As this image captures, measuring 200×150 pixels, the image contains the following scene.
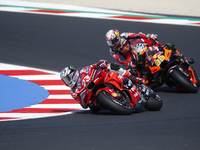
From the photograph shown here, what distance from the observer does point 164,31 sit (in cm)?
1345

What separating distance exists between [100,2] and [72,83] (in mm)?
9734

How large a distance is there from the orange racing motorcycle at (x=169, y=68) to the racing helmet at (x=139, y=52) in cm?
21

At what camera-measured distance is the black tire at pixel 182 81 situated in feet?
28.1

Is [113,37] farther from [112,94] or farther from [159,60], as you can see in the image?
[112,94]

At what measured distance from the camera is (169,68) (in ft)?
28.8

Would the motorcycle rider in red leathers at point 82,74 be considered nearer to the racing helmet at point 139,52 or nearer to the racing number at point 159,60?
the racing helmet at point 139,52

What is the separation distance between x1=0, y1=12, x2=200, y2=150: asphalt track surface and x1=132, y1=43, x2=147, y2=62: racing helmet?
3.31 feet

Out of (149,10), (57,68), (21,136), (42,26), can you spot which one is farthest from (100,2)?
(21,136)

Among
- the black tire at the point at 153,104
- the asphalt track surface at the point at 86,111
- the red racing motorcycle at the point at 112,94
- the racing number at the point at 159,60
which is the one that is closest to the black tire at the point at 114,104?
the red racing motorcycle at the point at 112,94

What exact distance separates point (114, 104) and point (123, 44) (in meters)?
3.22

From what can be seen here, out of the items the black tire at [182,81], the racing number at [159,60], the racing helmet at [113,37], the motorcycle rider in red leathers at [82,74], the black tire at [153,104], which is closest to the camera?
the motorcycle rider in red leathers at [82,74]

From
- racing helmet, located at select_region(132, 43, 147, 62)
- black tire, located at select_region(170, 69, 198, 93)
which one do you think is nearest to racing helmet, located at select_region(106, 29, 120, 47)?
racing helmet, located at select_region(132, 43, 147, 62)

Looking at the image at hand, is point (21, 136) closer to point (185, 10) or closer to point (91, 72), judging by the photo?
point (91, 72)

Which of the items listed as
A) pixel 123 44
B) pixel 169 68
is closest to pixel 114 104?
pixel 169 68
